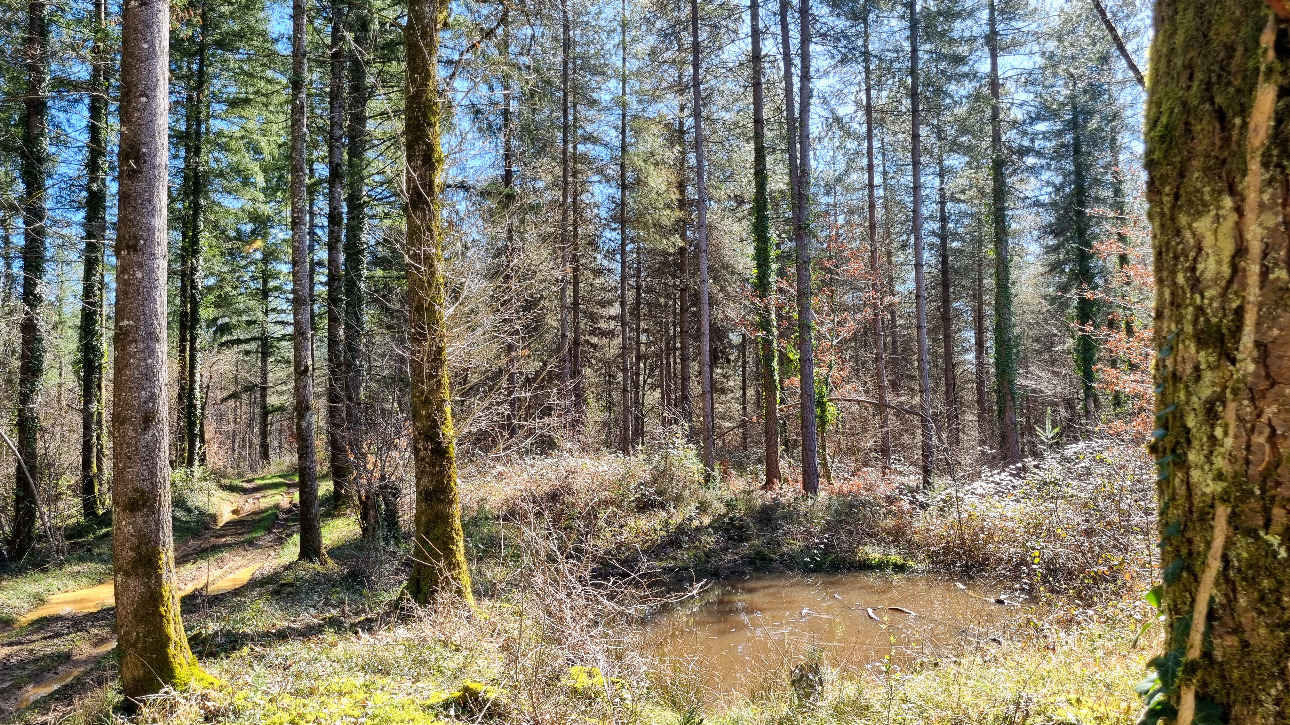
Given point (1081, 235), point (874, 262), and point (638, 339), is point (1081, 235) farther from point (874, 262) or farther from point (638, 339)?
point (638, 339)

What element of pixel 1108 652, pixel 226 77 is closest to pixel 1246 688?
pixel 1108 652

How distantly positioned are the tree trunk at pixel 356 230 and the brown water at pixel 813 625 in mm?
6666

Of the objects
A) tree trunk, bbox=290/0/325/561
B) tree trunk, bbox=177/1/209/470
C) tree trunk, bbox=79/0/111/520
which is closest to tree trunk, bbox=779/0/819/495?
tree trunk, bbox=290/0/325/561

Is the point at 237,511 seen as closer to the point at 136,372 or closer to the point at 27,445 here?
the point at 27,445

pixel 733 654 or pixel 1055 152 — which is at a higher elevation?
pixel 1055 152

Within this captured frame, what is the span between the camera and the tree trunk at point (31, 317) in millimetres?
10812

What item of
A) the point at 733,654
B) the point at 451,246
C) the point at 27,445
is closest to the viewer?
the point at 733,654

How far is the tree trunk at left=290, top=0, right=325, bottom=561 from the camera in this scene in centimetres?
942

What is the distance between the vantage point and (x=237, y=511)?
17031mm

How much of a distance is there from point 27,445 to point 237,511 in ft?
21.8

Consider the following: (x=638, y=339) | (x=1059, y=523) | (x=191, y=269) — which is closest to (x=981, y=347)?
(x=638, y=339)

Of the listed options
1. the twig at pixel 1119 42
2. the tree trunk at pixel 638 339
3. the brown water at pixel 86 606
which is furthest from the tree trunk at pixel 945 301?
the brown water at pixel 86 606

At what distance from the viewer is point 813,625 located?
26.3 feet

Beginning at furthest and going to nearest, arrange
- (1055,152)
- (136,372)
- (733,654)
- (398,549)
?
(1055,152)
(398,549)
(733,654)
(136,372)
